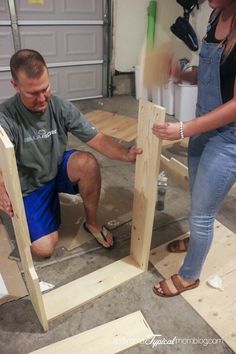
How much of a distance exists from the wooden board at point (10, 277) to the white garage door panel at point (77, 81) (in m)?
2.61

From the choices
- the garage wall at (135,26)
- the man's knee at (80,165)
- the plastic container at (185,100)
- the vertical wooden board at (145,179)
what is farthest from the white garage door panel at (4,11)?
the vertical wooden board at (145,179)

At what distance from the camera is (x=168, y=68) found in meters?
1.25

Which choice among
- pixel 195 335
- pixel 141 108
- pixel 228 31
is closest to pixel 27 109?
pixel 141 108

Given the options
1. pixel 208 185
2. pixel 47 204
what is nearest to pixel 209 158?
pixel 208 185

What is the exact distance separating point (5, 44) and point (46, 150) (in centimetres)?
239

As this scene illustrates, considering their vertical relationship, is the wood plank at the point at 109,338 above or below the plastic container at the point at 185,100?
below

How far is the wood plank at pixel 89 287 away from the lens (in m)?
1.26

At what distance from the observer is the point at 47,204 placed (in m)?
1.51

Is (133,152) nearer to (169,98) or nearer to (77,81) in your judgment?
(169,98)

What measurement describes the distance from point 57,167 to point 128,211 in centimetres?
58

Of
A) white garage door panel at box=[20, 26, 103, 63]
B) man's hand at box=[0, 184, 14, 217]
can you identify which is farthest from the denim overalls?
white garage door panel at box=[20, 26, 103, 63]

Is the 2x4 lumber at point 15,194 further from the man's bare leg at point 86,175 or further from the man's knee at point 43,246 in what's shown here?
the man's bare leg at point 86,175

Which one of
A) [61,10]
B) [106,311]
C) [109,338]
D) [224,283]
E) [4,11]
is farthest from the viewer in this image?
[61,10]

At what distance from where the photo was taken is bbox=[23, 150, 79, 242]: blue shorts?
147cm
